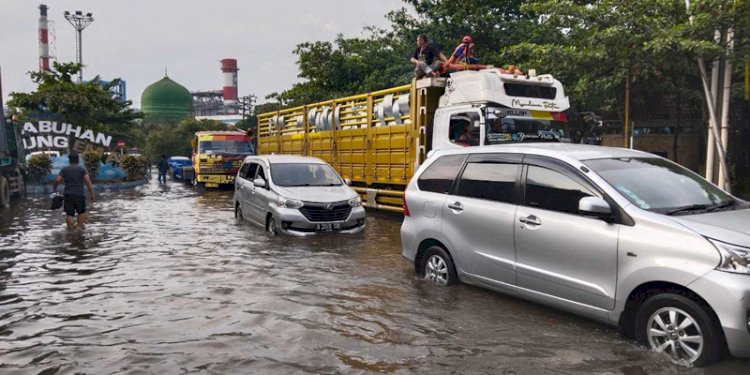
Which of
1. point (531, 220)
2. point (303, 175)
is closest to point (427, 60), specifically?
point (303, 175)

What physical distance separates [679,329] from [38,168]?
24.4m

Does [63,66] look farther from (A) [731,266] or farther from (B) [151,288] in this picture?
(A) [731,266]

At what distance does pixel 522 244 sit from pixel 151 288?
4.33 metres

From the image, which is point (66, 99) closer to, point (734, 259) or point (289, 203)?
point (289, 203)

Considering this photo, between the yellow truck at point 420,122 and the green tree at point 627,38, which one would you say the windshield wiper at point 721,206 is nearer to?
the yellow truck at point 420,122

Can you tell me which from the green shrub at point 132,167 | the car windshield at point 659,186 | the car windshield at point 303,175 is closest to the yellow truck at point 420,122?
the car windshield at point 303,175

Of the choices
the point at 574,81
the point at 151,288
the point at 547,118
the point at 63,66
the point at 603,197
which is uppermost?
the point at 63,66

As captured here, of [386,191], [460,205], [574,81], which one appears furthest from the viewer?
[574,81]

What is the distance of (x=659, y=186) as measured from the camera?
507 cm

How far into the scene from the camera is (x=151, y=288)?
697cm

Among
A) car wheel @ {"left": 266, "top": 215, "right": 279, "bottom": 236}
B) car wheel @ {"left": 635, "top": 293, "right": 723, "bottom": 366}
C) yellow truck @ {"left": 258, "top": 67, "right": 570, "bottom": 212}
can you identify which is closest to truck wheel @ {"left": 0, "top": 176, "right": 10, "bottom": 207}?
yellow truck @ {"left": 258, "top": 67, "right": 570, "bottom": 212}

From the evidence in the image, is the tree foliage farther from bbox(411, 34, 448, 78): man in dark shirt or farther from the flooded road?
the flooded road

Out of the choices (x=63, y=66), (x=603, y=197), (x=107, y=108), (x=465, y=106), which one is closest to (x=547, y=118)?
(x=465, y=106)

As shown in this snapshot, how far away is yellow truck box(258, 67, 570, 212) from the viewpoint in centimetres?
1073
